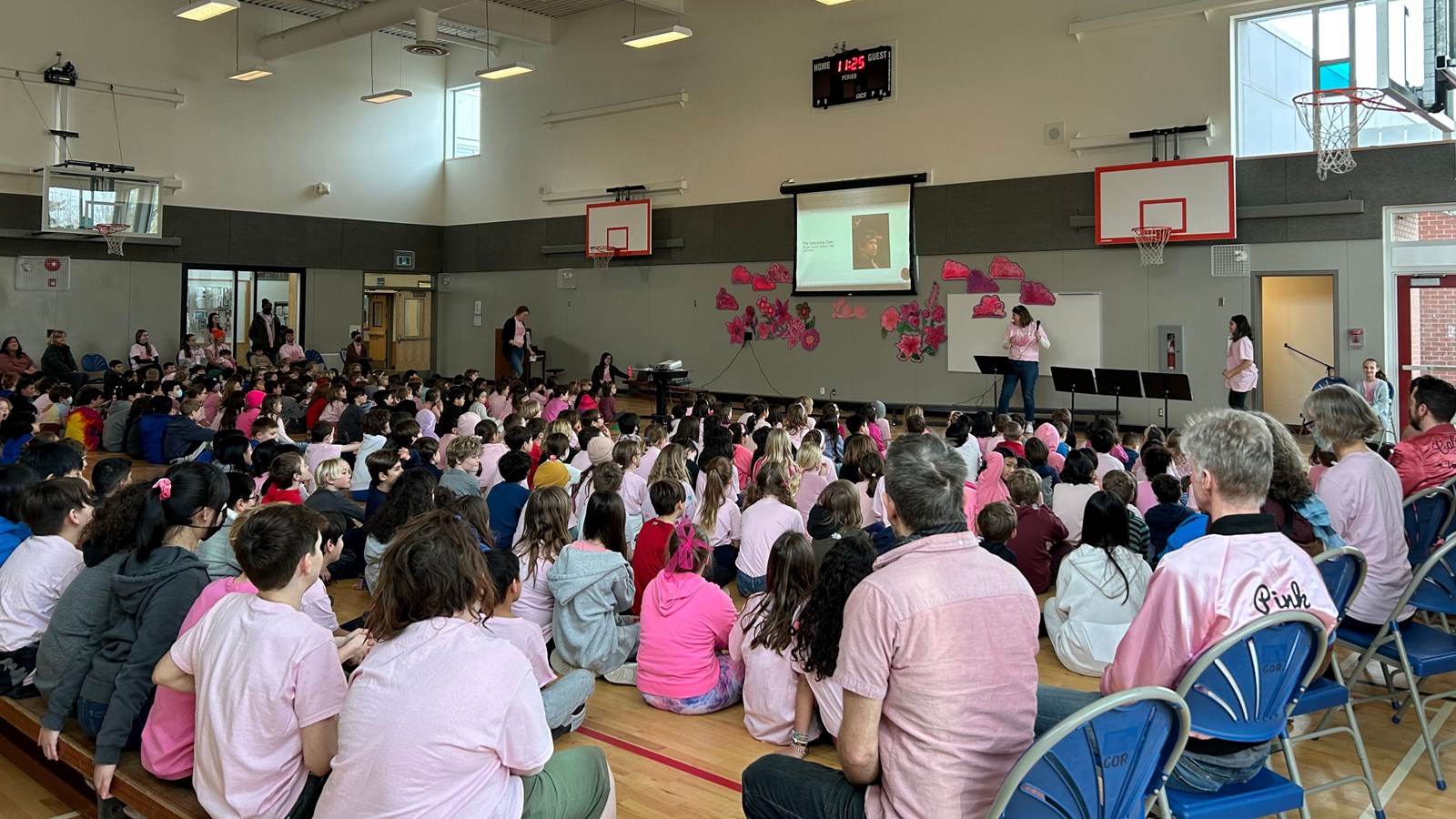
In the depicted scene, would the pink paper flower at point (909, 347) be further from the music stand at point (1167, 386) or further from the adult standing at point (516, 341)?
the adult standing at point (516, 341)

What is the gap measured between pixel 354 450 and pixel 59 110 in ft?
39.5

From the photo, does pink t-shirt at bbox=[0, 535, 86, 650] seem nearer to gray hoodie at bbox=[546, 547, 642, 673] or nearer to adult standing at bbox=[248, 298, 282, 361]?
gray hoodie at bbox=[546, 547, 642, 673]

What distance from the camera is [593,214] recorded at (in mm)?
18375

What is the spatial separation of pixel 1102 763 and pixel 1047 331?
12206 millimetres

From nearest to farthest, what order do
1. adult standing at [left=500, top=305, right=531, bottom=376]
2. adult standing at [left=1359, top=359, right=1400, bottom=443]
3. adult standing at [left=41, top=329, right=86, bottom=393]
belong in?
adult standing at [left=1359, top=359, right=1400, bottom=443] < adult standing at [left=41, top=329, right=86, bottom=393] < adult standing at [left=500, top=305, right=531, bottom=376]

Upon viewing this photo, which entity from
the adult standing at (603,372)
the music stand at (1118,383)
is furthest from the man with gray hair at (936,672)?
the adult standing at (603,372)

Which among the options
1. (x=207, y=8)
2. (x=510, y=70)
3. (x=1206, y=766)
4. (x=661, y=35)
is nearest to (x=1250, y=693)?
(x=1206, y=766)

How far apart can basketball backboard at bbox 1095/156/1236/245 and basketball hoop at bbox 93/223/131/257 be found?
49.1 feet

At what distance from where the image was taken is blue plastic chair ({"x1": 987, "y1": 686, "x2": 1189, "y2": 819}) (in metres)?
1.95

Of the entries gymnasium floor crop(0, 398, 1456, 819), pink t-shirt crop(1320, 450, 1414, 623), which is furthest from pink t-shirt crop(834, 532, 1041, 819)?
pink t-shirt crop(1320, 450, 1414, 623)

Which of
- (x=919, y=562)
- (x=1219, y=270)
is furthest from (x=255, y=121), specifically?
(x=919, y=562)

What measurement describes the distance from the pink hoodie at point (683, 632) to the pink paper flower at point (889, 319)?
11.1m

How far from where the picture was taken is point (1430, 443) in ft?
15.7

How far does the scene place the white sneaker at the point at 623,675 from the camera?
456 centimetres
